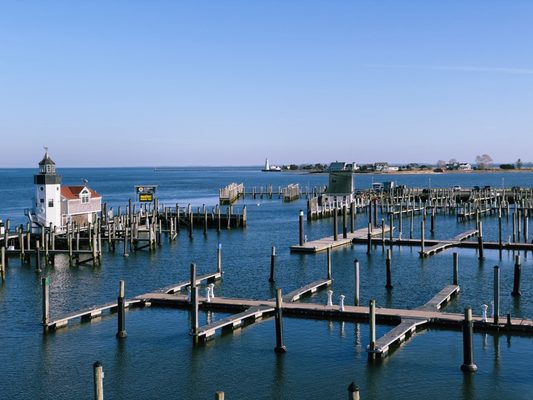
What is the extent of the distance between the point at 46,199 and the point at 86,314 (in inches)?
989

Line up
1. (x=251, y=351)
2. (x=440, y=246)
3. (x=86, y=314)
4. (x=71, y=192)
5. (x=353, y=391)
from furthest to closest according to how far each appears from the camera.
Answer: (x=71, y=192) < (x=440, y=246) < (x=86, y=314) < (x=251, y=351) < (x=353, y=391)

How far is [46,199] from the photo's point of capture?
2120 inches

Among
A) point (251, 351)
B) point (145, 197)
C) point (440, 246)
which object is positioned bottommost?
point (251, 351)

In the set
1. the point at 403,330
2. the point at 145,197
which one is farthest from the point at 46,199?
the point at 403,330

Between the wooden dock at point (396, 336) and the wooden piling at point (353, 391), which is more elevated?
the wooden piling at point (353, 391)

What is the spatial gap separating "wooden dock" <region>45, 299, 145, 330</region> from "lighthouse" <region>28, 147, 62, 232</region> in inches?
882

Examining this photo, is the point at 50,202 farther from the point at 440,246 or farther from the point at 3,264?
the point at 440,246

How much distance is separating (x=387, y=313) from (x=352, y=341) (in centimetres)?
277

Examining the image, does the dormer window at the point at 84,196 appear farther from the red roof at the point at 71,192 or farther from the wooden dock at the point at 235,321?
the wooden dock at the point at 235,321

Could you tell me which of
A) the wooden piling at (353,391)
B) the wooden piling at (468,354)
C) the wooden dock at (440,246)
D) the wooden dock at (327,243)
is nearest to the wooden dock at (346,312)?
the wooden piling at (468,354)

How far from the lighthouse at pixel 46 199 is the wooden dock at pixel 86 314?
73.5ft

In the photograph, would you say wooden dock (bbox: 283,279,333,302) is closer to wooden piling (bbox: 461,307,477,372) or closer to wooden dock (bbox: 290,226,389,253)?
wooden piling (bbox: 461,307,477,372)

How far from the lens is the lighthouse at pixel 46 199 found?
53.6 metres

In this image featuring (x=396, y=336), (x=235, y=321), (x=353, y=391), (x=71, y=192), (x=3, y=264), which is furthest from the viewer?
(x=71, y=192)
